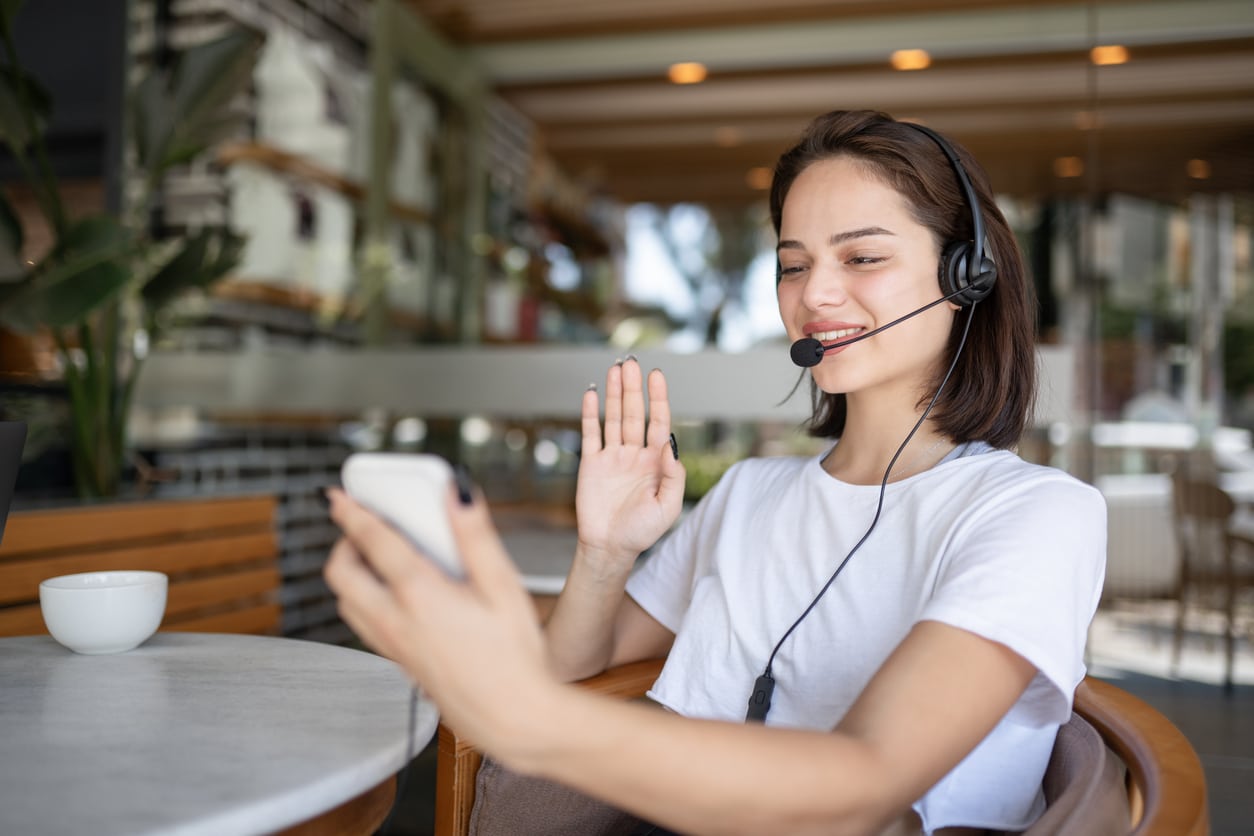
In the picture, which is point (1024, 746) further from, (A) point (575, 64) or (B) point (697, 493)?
(A) point (575, 64)

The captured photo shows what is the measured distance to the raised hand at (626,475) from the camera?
1003 mm

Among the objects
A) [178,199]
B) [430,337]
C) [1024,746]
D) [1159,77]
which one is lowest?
[1024,746]

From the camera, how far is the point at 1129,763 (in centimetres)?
82

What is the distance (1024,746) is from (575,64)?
4235 millimetres

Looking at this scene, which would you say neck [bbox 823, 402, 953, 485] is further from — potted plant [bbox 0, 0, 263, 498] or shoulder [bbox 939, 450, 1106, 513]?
potted plant [bbox 0, 0, 263, 498]

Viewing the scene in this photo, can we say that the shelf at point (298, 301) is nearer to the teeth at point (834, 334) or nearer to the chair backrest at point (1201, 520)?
the teeth at point (834, 334)

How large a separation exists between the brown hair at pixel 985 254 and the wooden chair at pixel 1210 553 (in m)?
2.18

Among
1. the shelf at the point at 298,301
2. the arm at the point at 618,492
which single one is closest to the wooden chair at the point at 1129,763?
the arm at the point at 618,492

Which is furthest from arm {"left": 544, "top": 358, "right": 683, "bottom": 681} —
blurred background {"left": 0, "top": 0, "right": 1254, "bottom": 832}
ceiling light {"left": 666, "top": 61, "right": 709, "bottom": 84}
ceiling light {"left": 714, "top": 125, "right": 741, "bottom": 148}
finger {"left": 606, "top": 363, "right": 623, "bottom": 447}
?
ceiling light {"left": 714, "top": 125, "right": 741, "bottom": 148}

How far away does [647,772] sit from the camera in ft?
1.98

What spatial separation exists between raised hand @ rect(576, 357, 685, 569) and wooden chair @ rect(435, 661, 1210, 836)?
20 centimetres

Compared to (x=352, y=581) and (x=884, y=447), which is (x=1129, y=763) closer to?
(x=884, y=447)

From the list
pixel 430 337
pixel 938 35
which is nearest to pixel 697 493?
pixel 430 337

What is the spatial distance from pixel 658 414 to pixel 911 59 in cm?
367
